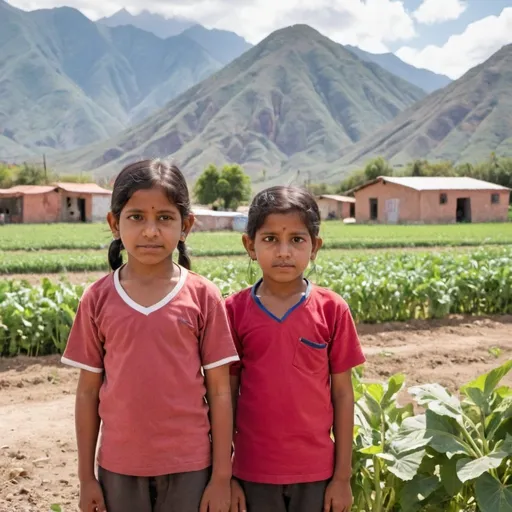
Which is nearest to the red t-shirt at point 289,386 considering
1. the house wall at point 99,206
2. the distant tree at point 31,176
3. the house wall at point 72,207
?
the house wall at point 72,207

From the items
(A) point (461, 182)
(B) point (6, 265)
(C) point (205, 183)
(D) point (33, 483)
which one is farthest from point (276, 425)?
(C) point (205, 183)

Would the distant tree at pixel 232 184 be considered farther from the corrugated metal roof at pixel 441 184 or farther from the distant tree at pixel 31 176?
the corrugated metal roof at pixel 441 184

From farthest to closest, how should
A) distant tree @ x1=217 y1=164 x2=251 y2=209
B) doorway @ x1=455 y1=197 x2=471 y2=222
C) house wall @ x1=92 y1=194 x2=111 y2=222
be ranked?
1. distant tree @ x1=217 y1=164 x2=251 y2=209
2. house wall @ x1=92 y1=194 x2=111 y2=222
3. doorway @ x1=455 y1=197 x2=471 y2=222

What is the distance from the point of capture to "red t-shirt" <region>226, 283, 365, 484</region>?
2.38 meters

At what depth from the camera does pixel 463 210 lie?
42812mm

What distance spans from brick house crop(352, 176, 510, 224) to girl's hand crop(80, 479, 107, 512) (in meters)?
38.5

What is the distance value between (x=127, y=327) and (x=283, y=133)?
197 m

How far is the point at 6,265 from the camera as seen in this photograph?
18.1 meters

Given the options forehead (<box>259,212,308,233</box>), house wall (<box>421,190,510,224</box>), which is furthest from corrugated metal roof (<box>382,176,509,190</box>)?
forehead (<box>259,212,308,233</box>)

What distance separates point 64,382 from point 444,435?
4.85 metres

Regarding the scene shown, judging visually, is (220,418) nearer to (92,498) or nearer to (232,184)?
(92,498)

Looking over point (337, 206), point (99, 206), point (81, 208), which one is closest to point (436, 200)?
point (337, 206)

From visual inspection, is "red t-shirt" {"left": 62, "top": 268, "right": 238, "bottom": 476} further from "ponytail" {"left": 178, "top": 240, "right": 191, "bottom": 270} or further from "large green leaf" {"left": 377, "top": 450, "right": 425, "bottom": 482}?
"large green leaf" {"left": 377, "top": 450, "right": 425, "bottom": 482}

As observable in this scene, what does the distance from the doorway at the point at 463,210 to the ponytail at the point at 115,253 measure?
136ft
